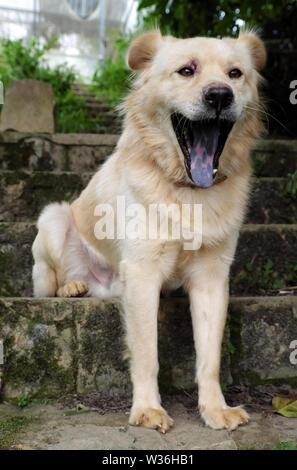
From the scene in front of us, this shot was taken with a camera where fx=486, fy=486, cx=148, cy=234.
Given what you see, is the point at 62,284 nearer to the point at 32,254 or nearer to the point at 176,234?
the point at 32,254

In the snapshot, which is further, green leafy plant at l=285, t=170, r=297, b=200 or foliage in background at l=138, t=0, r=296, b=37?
foliage in background at l=138, t=0, r=296, b=37

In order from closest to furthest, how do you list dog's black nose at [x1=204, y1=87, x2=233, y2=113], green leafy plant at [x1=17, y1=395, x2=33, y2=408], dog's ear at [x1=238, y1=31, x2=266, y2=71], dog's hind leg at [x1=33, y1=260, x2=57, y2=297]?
dog's black nose at [x1=204, y1=87, x2=233, y2=113]
green leafy plant at [x1=17, y1=395, x2=33, y2=408]
dog's ear at [x1=238, y1=31, x2=266, y2=71]
dog's hind leg at [x1=33, y1=260, x2=57, y2=297]

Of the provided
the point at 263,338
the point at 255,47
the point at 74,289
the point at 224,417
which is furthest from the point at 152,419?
the point at 255,47

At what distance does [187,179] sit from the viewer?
6.88ft

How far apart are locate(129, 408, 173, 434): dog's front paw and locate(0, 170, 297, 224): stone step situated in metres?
1.84

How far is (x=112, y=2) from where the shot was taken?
11531 millimetres

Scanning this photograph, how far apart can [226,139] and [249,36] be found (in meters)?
0.60

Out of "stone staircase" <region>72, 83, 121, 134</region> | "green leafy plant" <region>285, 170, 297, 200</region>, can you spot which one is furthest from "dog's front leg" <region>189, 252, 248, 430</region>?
"stone staircase" <region>72, 83, 121, 134</region>

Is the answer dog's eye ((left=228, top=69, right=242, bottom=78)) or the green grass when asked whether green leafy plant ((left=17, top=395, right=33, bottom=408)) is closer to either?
the green grass

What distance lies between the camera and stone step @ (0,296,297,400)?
203 cm

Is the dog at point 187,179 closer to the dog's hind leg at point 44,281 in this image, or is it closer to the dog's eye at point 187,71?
the dog's eye at point 187,71

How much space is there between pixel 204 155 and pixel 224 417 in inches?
41.7
